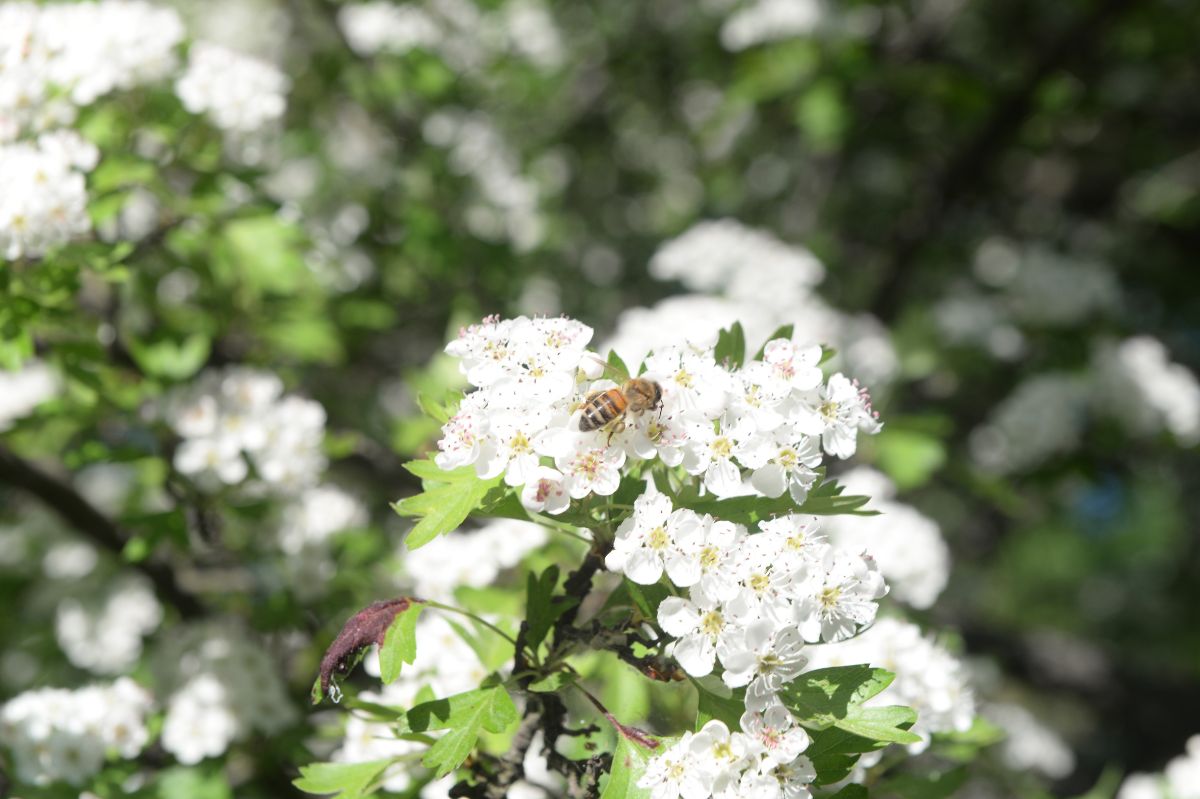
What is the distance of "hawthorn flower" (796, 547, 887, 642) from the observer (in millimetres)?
1751

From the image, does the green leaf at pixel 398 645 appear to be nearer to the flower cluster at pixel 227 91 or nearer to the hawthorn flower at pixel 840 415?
the hawthorn flower at pixel 840 415

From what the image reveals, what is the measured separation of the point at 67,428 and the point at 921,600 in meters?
3.02

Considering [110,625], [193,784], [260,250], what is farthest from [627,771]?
[110,625]

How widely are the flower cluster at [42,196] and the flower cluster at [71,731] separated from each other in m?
1.28

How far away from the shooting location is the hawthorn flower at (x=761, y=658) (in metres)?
1.71

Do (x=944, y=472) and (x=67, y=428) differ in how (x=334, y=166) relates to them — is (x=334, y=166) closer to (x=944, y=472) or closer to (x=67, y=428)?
(x=67, y=428)

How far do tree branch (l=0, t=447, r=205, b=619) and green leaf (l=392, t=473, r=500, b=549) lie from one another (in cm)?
230

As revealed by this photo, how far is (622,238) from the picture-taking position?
292 inches

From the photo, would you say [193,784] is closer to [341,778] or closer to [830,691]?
[341,778]

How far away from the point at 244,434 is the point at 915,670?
222cm

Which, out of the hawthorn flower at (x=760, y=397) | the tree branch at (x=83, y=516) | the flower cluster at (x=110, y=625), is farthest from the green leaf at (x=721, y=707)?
the flower cluster at (x=110, y=625)

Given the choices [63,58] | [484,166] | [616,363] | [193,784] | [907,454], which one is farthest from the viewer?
[484,166]

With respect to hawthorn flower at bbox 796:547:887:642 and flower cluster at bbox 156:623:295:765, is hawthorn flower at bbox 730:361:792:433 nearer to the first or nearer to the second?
hawthorn flower at bbox 796:547:887:642

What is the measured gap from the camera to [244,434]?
3359 millimetres
